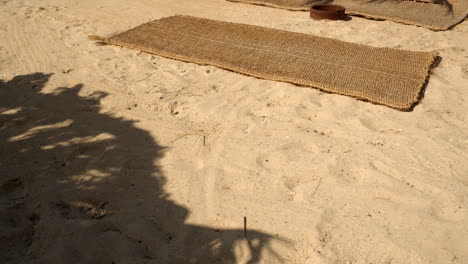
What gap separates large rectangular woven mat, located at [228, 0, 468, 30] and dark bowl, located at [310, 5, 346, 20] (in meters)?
0.20

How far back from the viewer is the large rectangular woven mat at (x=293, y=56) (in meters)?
3.44

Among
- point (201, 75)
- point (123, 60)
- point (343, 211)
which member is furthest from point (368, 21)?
point (343, 211)

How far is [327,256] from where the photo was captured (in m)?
1.96

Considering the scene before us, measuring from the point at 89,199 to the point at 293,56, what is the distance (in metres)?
2.48

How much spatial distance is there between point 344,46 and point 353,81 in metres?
0.86

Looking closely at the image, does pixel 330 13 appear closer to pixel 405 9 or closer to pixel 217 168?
pixel 405 9

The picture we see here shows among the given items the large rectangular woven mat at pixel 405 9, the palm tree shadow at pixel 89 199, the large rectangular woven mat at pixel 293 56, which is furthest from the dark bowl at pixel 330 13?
the palm tree shadow at pixel 89 199

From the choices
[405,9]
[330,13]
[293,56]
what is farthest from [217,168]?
[405,9]

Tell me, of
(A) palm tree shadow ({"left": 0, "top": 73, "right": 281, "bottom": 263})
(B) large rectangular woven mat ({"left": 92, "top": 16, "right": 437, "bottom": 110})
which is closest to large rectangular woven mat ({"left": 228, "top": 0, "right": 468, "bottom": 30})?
(B) large rectangular woven mat ({"left": 92, "top": 16, "right": 437, "bottom": 110})

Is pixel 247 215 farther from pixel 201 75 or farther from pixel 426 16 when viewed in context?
pixel 426 16

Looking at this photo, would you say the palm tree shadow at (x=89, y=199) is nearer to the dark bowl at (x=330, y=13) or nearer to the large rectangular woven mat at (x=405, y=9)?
the dark bowl at (x=330, y=13)

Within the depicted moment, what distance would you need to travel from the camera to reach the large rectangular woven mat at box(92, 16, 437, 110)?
344 centimetres

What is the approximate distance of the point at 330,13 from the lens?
5.11 meters

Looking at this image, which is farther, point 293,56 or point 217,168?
point 293,56
